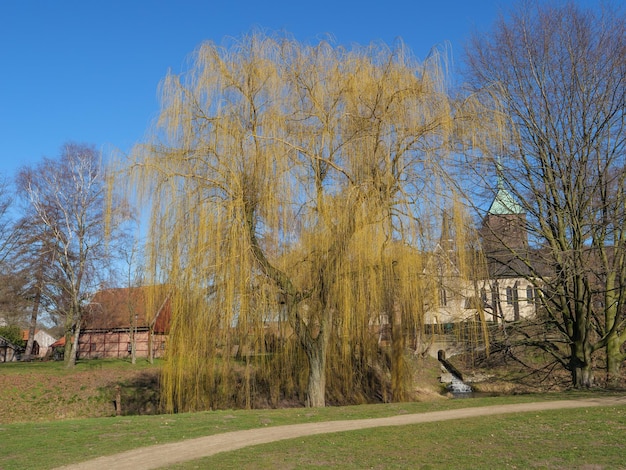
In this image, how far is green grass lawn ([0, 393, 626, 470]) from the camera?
721 cm

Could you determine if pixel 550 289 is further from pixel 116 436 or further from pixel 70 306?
pixel 70 306

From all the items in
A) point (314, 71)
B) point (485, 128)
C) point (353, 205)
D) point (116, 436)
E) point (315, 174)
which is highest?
point (314, 71)

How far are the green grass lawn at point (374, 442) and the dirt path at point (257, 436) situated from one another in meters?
0.38

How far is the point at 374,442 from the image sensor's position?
843 centimetres

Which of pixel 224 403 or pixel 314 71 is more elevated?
pixel 314 71

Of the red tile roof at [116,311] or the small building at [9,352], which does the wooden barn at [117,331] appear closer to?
the red tile roof at [116,311]

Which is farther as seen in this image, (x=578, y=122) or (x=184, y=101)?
(x=578, y=122)

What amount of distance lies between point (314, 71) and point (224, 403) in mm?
8685

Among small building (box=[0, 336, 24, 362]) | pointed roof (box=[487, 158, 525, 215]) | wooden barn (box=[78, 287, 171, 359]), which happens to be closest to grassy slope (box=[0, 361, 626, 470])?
pointed roof (box=[487, 158, 525, 215])

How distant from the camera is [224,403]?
14.1 m

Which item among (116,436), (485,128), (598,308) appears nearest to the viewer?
(116,436)

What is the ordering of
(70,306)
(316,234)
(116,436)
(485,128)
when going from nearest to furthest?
1. (116,436)
2. (316,234)
3. (485,128)
4. (70,306)

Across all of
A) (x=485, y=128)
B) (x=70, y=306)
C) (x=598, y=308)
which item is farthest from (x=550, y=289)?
(x=70, y=306)

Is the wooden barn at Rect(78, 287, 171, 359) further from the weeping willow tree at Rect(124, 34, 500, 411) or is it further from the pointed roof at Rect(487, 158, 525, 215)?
the pointed roof at Rect(487, 158, 525, 215)
